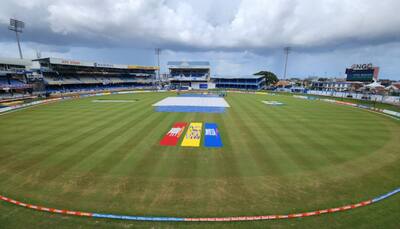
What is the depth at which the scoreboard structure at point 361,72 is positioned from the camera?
61281mm

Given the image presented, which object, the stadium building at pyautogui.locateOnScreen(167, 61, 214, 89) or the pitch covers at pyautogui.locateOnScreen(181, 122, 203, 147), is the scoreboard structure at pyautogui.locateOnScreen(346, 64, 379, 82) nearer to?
the stadium building at pyautogui.locateOnScreen(167, 61, 214, 89)

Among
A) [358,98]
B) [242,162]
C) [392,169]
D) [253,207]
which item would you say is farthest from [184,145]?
[358,98]

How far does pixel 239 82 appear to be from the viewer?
10088cm

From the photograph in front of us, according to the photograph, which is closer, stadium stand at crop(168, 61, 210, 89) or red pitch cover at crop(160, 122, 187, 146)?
red pitch cover at crop(160, 122, 187, 146)

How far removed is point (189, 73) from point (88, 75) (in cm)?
5000

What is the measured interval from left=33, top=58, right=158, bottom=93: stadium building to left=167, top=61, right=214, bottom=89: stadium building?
1128 centimetres

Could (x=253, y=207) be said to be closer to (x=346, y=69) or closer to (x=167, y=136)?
(x=167, y=136)

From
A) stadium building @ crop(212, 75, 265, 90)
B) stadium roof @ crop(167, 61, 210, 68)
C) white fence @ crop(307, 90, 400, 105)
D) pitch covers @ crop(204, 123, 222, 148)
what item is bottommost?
pitch covers @ crop(204, 123, 222, 148)

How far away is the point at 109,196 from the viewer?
8.99 metres

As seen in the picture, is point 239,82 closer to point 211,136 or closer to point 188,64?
point 188,64

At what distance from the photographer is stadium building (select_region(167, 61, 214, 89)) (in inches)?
4028

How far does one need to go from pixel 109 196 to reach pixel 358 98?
208ft

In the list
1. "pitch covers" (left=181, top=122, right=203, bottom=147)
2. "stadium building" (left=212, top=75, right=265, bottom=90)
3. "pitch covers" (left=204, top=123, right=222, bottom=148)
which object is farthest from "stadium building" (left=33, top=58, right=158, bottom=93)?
"pitch covers" (left=204, top=123, right=222, bottom=148)

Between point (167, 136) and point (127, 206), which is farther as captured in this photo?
point (167, 136)
